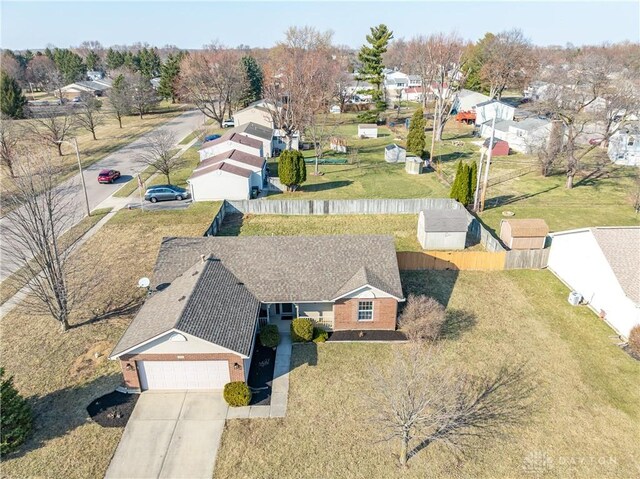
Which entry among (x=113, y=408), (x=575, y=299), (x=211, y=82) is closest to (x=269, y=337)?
(x=113, y=408)

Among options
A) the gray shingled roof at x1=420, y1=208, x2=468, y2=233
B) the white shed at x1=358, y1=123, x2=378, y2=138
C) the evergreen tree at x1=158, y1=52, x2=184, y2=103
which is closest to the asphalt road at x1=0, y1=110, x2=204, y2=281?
the evergreen tree at x1=158, y1=52, x2=184, y2=103

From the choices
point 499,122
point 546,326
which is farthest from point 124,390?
point 499,122

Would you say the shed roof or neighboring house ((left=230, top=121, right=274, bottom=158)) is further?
neighboring house ((left=230, top=121, right=274, bottom=158))

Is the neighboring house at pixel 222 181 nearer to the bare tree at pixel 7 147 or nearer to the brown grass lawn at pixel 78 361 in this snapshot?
the brown grass lawn at pixel 78 361

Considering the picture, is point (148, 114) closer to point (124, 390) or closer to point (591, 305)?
point (124, 390)

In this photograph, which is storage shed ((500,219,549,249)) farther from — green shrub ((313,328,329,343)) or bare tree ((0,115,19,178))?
bare tree ((0,115,19,178))

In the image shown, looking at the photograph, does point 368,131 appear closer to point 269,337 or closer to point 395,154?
point 395,154
